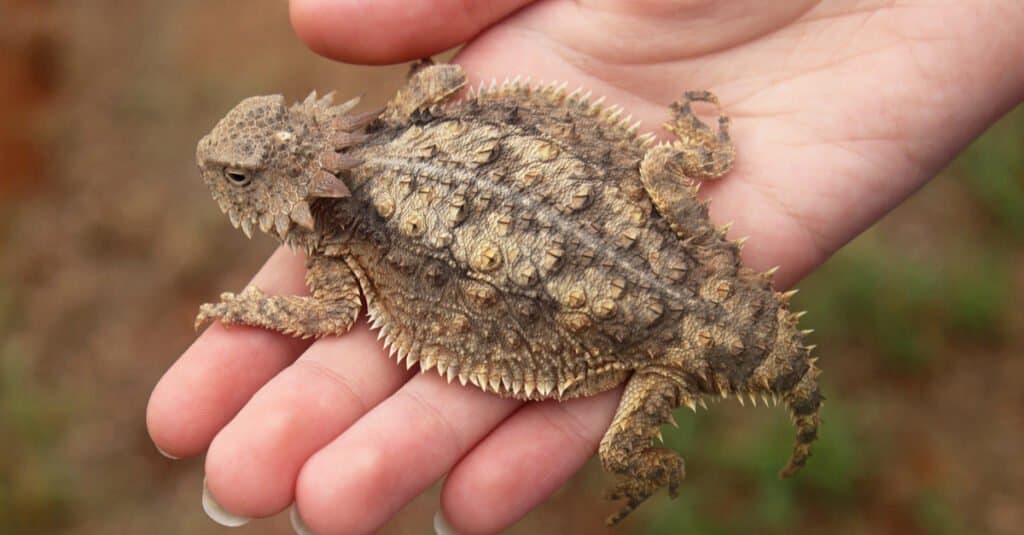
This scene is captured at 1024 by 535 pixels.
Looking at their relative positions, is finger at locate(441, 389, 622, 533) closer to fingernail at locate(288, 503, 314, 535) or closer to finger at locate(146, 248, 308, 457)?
fingernail at locate(288, 503, 314, 535)

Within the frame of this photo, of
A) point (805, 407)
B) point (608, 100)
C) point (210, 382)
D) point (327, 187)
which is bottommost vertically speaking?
point (805, 407)

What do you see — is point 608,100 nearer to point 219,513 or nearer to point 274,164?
point 274,164

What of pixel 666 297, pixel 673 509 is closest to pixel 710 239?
pixel 666 297

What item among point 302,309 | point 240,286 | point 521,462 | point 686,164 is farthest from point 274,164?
point 240,286

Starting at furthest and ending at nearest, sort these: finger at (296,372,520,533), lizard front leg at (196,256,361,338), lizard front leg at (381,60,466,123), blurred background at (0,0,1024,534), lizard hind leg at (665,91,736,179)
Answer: blurred background at (0,0,1024,534) → lizard front leg at (381,60,466,123) → lizard hind leg at (665,91,736,179) → lizard front leg at (196,256,361,338) → finger at (296,372,520,533)

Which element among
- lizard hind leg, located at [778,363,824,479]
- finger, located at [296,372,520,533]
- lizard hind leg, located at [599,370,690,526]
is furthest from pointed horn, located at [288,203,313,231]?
lizard hind leg, located at [778,363,824,479]

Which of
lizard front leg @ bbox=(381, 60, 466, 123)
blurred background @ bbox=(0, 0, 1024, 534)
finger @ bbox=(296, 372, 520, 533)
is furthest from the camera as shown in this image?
blurred background @ bbox=(0, 0, 1024, 534)

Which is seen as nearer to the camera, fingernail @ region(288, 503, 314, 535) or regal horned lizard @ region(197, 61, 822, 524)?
fingernail @ region(288, 503, 314, 535)

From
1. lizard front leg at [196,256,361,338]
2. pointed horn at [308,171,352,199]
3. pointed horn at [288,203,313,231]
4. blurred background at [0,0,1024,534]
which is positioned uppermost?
pointed horn at [308,171,352,199]
